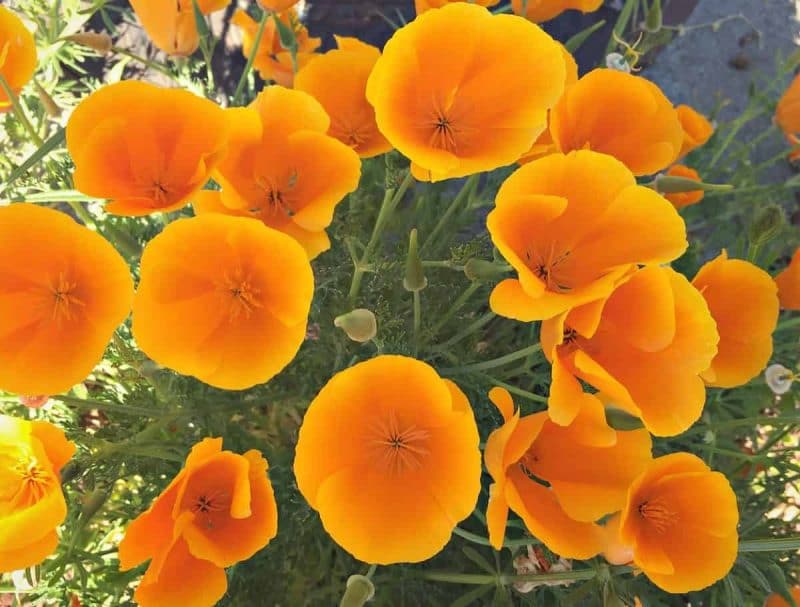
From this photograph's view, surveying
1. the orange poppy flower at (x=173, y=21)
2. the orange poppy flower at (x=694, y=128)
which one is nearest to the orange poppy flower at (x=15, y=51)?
the orange poppy flower at (x=173, y=21)

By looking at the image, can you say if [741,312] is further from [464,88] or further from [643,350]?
[464,88]

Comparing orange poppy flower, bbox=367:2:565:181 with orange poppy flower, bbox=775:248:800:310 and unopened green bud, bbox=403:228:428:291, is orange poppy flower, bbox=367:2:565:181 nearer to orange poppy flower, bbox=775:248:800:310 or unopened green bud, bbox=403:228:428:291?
unopened green bud, bbox=403:228:428:291

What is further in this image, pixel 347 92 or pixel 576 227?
pixel 347 92

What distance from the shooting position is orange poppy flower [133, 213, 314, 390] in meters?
0.64

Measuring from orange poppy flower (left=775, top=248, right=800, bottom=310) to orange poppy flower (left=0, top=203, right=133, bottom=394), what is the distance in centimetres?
95

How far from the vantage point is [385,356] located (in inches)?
25.3

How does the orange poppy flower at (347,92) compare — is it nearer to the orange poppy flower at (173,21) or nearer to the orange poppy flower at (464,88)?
the orange poppy flower at (464,88)

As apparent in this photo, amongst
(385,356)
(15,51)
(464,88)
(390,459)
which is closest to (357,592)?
(390,459)

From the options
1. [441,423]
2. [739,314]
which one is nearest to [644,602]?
[739,314]

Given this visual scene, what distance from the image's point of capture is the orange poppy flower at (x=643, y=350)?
1.98 ft

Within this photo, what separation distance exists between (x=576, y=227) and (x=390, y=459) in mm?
342

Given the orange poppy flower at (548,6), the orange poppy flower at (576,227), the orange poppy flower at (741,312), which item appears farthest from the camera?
the orange poppy flower at (548,6)

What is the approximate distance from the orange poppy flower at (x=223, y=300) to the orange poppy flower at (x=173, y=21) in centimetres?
47

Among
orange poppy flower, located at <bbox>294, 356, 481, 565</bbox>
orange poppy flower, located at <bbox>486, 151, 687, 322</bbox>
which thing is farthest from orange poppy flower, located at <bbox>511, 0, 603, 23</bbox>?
orange poppy flower, located at <bbox>294, 356, 481, 565</bbox>
